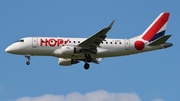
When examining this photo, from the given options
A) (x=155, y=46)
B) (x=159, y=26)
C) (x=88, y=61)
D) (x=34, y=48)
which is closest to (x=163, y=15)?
(x=159, y=26)

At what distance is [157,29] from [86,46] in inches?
457

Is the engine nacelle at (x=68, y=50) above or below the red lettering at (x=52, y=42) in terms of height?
below

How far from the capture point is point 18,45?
71188mm

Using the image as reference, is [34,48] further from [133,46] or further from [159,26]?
[159,26]

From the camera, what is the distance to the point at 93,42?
2783 inches

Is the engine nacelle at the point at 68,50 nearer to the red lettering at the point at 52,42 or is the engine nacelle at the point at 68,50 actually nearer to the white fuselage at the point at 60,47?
the white fuselage at the point at 60,47

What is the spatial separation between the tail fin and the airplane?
1.33 ft

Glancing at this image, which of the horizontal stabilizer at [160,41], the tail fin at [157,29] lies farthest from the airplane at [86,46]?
the tail fin at [157,29]

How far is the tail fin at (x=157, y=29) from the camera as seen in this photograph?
7562 centimetres

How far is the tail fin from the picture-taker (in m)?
75.6

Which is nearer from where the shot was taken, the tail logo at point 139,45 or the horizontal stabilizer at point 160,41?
the horizontal stabilizer at point 160,41

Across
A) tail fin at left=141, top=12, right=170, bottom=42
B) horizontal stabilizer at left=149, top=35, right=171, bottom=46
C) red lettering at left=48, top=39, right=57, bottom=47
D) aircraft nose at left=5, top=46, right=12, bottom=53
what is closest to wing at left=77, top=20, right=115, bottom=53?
red lettering at left=48, top=39, right=57, bottom=47

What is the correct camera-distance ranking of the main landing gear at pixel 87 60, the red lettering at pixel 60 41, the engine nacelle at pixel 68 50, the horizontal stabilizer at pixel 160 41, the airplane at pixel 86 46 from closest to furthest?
1. the engine nacelle at pixel 68 50
2. the airplane at pixel 86 46
3. the horizontal stabilizer at pixel 160 41
4. the red lettering at pixel 60 41
5. the main landing gear at pixel 87 60

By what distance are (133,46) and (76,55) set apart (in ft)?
25.0
